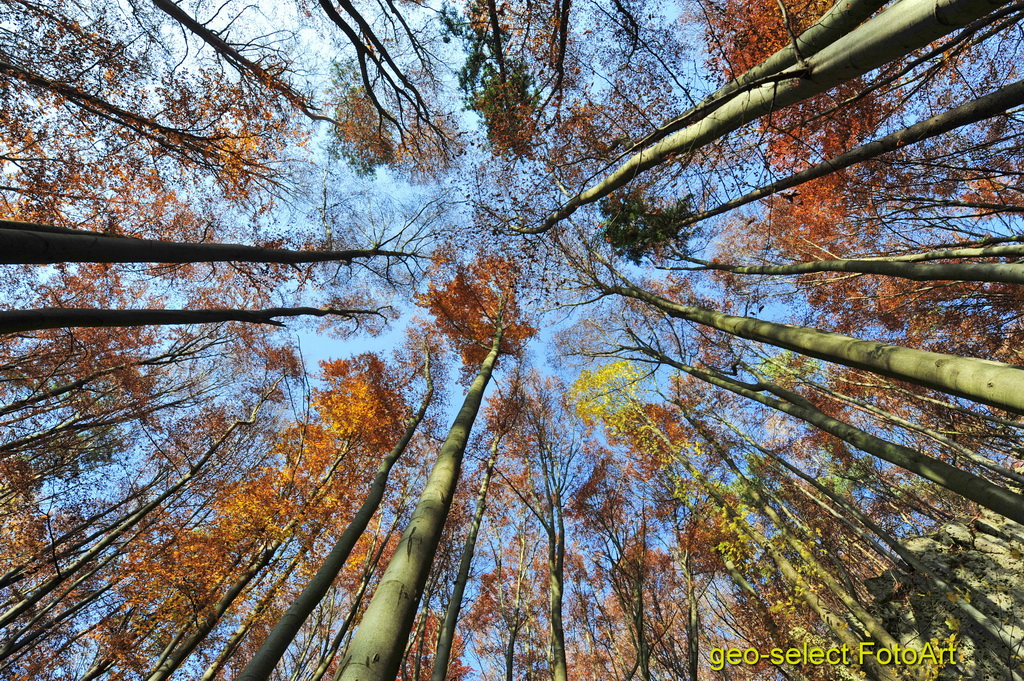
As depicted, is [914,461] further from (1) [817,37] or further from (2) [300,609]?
(2) [300,609]

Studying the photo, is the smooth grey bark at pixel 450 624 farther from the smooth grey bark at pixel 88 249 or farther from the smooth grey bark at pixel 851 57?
the smooth grey bark at pixel 851 57

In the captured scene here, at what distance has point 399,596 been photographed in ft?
7.20

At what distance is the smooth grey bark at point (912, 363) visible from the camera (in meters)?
2.16

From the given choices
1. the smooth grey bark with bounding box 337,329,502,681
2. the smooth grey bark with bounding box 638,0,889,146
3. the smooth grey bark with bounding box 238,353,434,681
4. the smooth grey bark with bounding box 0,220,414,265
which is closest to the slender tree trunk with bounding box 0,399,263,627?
the smooth grey bark with bounding box 238,353,434,681

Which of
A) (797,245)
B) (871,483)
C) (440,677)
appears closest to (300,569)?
(440,677)

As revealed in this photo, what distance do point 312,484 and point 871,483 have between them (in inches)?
741

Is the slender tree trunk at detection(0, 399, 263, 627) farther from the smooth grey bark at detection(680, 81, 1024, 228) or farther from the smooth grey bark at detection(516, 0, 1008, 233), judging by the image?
the smooth grey bark at detection(680, 81, 1024, 228)

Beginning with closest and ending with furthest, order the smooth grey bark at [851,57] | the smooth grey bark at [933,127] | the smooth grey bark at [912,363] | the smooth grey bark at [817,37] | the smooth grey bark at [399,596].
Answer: the smooth grey bark at [399,596], the smooth grey bark at [851,57], the smooth grey bark at [912,363], the smooth grey bark at [817,37], the smooth grey bark at [933,127]

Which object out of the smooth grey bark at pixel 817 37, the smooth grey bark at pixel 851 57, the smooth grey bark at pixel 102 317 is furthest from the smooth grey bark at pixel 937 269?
the smooth grey bark at pixel 102 317

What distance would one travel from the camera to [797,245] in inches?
400

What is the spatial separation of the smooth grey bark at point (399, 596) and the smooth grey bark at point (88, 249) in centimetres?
363

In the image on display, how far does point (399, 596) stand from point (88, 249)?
3.99 metres

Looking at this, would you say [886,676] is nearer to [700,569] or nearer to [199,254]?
[700,569]

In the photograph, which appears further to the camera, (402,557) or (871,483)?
(871,483)
